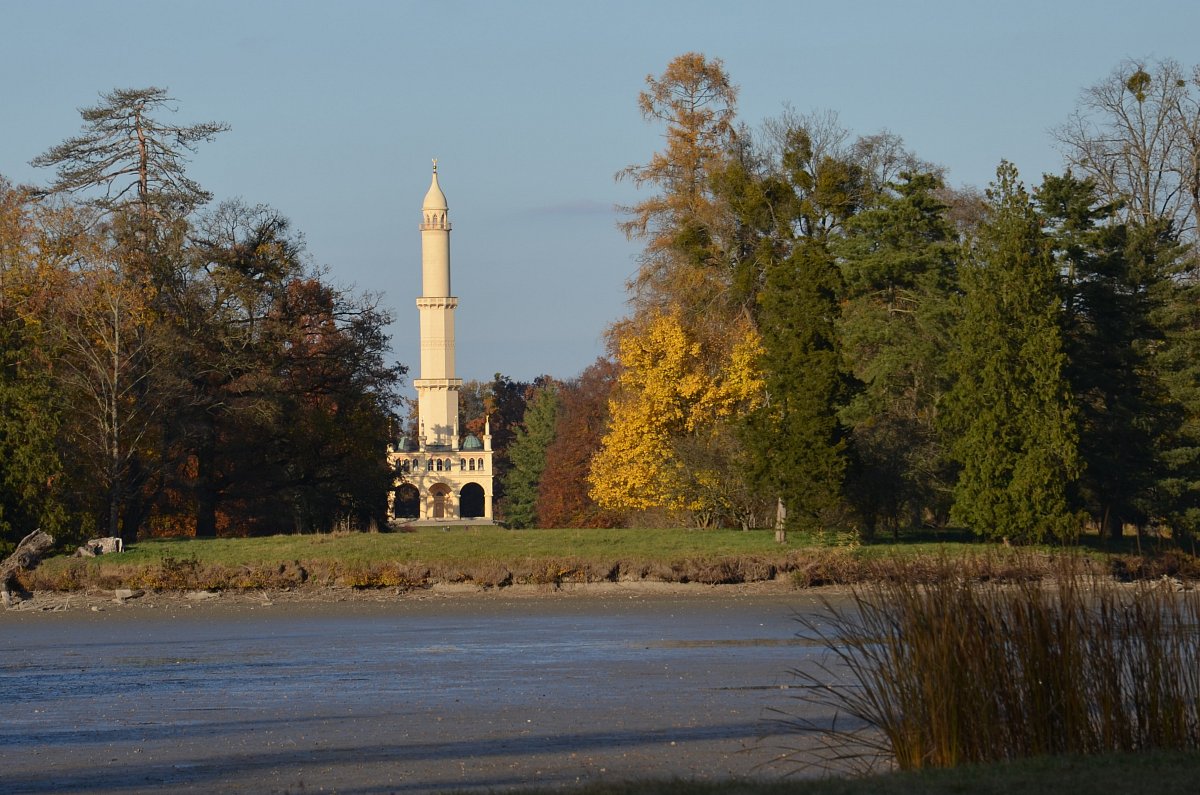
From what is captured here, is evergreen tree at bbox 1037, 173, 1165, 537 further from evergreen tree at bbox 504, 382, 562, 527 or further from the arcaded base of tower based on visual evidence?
the arcaded base of tower

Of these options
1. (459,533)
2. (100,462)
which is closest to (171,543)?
(100,462)

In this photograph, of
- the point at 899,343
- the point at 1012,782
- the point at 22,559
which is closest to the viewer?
the point at 1012,782

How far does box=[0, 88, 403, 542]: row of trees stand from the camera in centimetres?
4284

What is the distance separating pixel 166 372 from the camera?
4656cm

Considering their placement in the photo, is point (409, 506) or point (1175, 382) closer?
point (1175, 382)

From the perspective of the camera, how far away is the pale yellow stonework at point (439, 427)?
97.6m

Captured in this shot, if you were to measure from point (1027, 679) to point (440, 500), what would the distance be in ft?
321

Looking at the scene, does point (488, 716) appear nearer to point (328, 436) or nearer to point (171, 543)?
point (171, 543)

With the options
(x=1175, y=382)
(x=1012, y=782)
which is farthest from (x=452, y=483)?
(x=1012, y=782)

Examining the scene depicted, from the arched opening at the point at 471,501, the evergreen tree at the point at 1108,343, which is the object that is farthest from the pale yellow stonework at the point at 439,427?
the evergreen tree at the point at 1108,343

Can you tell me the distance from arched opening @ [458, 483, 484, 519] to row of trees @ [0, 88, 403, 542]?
4947 centimetres

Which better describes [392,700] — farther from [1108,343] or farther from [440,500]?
[440,500]

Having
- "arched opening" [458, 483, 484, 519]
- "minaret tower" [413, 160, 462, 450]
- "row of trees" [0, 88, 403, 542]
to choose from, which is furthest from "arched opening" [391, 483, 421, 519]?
"row of trees" [0, 88, 403, 542]

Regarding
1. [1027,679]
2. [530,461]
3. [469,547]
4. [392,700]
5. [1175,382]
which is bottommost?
[392,700]
